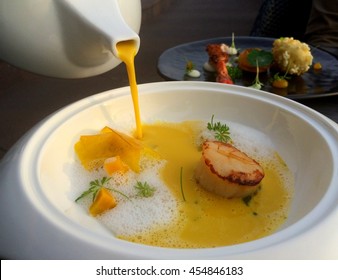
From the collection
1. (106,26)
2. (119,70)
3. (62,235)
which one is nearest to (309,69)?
(119,70)

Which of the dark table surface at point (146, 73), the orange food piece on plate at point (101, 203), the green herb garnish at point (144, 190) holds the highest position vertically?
the orange food piece on plate at point (101, 203)

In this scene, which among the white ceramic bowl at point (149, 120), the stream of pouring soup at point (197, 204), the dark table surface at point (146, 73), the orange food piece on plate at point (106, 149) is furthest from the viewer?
the dark table surface at point (146, 73)

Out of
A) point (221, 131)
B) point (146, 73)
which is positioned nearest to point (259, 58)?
point (146, 73)

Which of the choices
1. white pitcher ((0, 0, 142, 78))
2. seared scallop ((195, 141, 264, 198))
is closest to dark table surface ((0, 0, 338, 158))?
white pitcher ((0, 0, 142, 78))

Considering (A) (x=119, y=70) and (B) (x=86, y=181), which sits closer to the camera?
(B) (x=86, y=181)

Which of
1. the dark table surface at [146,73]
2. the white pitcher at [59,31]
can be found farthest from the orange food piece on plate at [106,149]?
the dark table surface at [146,73]

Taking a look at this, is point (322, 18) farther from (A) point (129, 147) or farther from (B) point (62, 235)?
(B) point (62, 235)

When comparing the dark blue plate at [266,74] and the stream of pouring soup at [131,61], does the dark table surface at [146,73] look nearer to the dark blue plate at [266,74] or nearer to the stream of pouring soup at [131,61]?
the dark blue plate at [266,74]
